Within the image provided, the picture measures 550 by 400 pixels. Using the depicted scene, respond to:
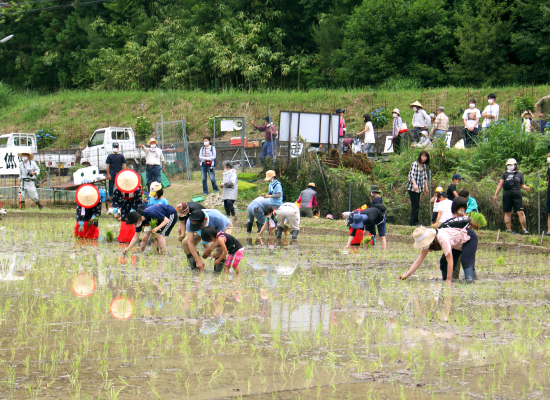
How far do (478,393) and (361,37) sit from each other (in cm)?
3620

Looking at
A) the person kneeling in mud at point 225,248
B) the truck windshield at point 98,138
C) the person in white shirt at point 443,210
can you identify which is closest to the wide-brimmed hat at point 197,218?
the person kneeling in mud at point 225,248

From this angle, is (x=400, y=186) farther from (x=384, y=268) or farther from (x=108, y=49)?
(x=108, y=49)

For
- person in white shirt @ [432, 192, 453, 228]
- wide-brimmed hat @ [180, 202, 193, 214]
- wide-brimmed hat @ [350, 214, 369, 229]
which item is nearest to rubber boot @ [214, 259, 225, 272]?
wide-brimmed hat @ [180, 202, 193, 214]

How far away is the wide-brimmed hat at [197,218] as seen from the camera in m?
10.1

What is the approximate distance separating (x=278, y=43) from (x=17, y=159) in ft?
67.2

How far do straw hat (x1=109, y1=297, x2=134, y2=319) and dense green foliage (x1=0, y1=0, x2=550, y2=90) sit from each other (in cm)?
2949

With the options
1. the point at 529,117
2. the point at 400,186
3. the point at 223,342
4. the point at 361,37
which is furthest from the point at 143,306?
the point at 361,37

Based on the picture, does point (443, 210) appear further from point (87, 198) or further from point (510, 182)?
point (87, 198)

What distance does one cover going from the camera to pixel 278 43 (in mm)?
44719

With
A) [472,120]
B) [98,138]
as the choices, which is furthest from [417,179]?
[98,138]

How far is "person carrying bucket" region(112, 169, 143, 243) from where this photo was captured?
1389 cm

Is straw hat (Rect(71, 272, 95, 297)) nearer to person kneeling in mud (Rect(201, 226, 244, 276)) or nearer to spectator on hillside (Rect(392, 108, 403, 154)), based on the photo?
person kneeling in mud (Rect(201, 226, 244, 276))

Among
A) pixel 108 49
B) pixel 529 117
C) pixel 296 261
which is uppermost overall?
pixel 108 49

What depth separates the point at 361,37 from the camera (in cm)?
3934
